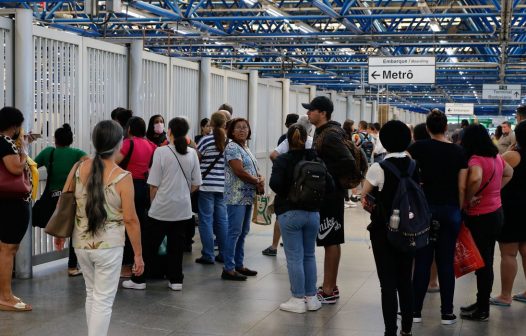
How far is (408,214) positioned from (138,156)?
3.35 metres

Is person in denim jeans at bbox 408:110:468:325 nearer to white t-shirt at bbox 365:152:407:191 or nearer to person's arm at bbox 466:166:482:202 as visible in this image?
person's arm at bbox 466:166:482:202

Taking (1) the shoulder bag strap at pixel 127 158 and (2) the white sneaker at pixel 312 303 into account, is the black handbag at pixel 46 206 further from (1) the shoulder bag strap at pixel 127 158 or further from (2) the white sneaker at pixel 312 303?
(2) the white sneaker at pixel 312 303

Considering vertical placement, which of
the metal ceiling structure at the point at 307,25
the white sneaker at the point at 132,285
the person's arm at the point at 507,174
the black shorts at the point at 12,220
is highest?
the metal ceiling structure at the point at 307,25

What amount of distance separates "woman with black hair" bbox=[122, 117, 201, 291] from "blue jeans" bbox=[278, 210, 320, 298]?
1241mm

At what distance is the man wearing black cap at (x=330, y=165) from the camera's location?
7223mm

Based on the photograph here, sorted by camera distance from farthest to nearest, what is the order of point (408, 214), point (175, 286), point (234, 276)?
1. point (234, 276)
2. point (175, 286)
3. point (408, 214)

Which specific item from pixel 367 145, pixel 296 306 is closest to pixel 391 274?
pixel 296 306

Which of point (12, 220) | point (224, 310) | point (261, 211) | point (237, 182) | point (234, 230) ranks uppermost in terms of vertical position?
point (237, 182)

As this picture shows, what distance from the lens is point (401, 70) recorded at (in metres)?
17.5

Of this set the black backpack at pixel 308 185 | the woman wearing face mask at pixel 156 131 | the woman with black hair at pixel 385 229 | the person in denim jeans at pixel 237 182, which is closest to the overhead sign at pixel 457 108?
the woman wearing face mask at pixel 156 131

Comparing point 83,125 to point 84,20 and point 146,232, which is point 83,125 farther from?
point 84,20

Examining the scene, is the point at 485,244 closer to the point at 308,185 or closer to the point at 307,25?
the point at 308,185

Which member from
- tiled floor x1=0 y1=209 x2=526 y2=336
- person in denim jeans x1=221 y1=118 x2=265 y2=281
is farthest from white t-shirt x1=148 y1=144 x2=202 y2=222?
tiled floor x1=0 y1=209 x2=526 y2=336

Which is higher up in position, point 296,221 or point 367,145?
point 367,145
